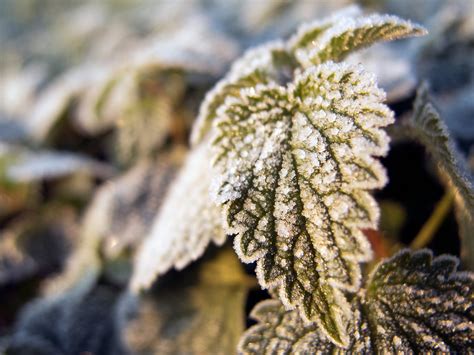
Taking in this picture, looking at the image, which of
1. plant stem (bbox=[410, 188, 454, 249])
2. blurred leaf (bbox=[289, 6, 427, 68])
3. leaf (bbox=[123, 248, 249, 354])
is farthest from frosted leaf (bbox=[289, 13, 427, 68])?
leaf (bbox=[123, 248, 249, 354])

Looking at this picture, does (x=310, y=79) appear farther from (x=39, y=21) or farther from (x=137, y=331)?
(x=39, y=21)

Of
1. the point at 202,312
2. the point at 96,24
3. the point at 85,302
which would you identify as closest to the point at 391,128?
the point at 202,312

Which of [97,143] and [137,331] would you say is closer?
[137,331]

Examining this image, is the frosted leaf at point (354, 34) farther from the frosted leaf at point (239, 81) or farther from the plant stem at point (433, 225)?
the plant stem at point (433, 225)

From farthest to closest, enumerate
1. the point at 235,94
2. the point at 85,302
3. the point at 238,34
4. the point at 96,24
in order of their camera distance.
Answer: the point at 96,24, the point at 238,34, the point at 85,302, the point at 235,94

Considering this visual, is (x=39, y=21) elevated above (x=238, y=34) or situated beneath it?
elevated above

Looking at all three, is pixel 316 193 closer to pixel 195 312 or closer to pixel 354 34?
pixel 354 34
